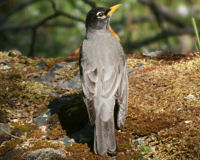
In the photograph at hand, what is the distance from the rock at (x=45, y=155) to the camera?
160 inches

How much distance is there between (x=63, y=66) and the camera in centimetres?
664

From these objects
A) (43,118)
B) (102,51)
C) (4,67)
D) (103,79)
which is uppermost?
(102,51)

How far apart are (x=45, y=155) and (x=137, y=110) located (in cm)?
144

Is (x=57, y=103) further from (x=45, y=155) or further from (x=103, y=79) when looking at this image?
(x=45, y=155)

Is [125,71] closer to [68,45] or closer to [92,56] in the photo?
[92,56]

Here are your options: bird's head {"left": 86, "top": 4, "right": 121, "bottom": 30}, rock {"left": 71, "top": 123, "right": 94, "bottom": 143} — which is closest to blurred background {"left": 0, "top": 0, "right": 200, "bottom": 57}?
bird's head {"left": 86, "top": 4, "right": 121, "bottom": 30}

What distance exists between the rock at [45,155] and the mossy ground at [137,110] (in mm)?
135

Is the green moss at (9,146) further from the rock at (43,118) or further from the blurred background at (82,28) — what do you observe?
the blurred background at (82,28)

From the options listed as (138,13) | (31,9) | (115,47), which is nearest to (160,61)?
(115,47)

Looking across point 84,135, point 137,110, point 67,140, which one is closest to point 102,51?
point 137,110

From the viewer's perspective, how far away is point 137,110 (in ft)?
16.0

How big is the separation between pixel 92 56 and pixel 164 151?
1834mm

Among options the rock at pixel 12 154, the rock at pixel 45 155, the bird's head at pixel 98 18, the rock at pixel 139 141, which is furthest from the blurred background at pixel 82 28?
the rock at pixel 45 155

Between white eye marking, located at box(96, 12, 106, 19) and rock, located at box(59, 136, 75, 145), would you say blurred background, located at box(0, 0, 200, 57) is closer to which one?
white eye marking, located at box(96, 12, 106, 19)
